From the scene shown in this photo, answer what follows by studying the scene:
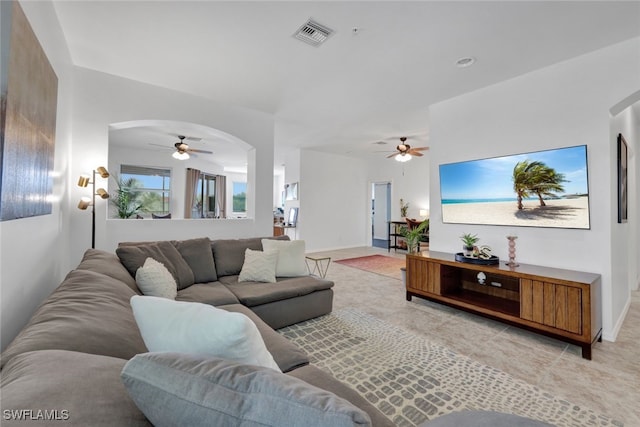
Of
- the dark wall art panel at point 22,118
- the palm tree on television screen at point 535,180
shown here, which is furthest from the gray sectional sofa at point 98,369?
the palm tree on television screen at point 535,180

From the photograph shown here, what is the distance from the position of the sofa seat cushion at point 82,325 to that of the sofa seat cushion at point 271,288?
4.07 feet

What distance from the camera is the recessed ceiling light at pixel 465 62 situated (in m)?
2.80

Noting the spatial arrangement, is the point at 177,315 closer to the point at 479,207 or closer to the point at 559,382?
the point at 559,382

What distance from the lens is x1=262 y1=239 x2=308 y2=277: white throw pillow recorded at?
3.21 meters

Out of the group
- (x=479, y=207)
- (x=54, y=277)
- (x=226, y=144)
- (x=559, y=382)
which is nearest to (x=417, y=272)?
(x=479, y=207)

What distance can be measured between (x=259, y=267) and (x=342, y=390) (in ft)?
6.53

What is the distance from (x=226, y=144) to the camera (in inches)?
258

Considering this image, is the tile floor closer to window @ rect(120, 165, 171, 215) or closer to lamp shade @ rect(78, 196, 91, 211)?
lamp shade @ rect(78, 196, 91, 211)

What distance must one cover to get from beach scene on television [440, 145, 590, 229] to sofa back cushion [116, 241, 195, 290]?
131 inches

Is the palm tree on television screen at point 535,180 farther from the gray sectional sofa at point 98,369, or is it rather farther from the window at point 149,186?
the window at point 149,186

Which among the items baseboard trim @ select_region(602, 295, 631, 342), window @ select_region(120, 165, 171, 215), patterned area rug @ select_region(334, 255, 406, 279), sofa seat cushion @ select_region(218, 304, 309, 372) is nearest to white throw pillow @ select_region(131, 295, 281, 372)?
sofa seat cushion @ select_region(218, 304, 309, 372)

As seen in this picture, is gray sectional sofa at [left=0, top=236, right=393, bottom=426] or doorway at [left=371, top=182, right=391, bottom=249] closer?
gray sectional sofa at [left=0, top=236, right=393, bottom=426]

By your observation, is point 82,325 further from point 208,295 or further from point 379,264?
point 379,264

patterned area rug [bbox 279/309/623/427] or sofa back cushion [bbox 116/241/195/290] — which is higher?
sofa back cushion [bbox 116/241/195/290]
